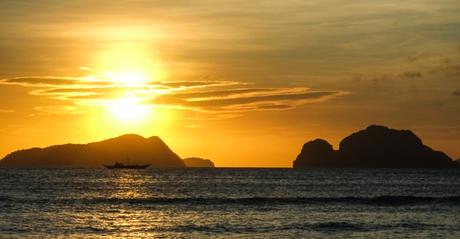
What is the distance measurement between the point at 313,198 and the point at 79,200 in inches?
1324

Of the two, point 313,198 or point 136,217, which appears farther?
point 313,198

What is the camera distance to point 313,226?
6944cm

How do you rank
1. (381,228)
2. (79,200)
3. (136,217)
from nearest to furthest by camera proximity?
(381,228) → (136,217) → (79,200)

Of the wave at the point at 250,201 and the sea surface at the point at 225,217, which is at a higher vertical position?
the wave at the point at 250,201

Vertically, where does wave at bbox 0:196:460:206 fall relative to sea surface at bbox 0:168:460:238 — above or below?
above

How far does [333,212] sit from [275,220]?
42.9ft

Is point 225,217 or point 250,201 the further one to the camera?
point 250,201

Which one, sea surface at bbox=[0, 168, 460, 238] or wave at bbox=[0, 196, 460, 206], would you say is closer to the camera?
sea surface at bbox=[0, 168, 460, 238]

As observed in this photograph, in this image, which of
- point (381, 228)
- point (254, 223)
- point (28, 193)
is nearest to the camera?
point (381, 228)

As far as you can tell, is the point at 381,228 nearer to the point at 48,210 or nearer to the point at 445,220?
the point at 445,220

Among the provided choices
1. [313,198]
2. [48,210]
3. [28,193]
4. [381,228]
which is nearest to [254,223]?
[381,228]

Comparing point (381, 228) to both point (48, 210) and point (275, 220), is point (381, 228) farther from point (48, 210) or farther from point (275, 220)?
point (48, 210)

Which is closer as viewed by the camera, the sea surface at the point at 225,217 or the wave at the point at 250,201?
the sea surface at the point at 225,217

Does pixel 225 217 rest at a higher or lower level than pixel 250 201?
lower
